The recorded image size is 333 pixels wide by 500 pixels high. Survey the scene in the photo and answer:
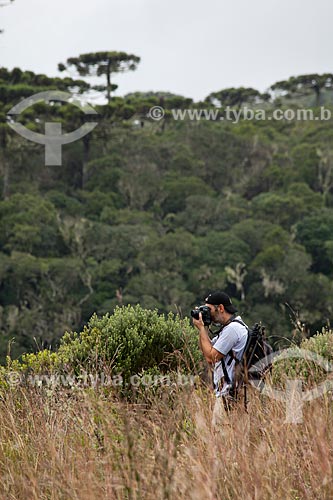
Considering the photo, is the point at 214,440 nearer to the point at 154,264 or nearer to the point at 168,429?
the point at 168,429

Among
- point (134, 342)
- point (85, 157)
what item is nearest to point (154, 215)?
point (85, 157)

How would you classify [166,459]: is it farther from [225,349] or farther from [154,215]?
[154,215]

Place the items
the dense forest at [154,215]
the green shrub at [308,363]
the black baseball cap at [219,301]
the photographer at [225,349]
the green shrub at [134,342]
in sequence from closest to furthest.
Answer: the photographer at [225,349] < the black baseball cap at [219,301] < the green shrub at [308,363] < the green shrub at [134,342] < the dense forest at [154,215]

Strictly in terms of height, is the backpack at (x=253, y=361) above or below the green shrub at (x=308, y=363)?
above

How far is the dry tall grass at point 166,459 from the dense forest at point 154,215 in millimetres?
34088

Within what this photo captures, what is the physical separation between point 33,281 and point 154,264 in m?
7.01

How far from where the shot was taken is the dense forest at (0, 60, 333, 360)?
1743 inches

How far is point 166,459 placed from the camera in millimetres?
2504

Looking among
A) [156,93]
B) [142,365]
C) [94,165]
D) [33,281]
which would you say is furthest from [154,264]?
[156,93]

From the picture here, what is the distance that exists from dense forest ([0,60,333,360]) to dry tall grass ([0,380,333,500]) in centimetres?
3409

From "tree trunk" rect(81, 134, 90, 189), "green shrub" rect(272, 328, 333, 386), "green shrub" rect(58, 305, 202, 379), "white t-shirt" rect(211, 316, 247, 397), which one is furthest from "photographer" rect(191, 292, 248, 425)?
"tree trunk" rect(81, 134, 90, 189)

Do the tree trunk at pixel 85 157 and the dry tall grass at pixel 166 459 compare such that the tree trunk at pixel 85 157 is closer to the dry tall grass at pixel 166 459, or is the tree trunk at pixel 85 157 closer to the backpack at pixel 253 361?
the backpack at pixel 253 361

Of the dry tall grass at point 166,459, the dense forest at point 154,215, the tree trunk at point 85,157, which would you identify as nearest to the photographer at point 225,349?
the dry tall grass at point 166,459

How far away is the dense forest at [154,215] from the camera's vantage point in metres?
44.3
